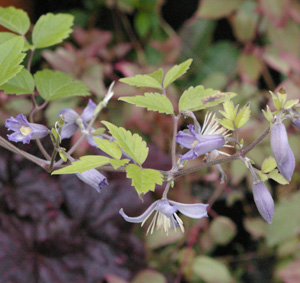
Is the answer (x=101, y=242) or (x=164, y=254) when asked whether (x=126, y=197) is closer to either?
(x=101, y=242)

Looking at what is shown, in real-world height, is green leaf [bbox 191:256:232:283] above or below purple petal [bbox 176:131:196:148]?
below

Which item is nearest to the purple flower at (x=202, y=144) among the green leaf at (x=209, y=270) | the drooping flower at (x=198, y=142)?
the drooping flower at (x=198, y=142)

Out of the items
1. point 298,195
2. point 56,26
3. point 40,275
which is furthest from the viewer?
point 298,195

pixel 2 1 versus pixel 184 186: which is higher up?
pixel 2 1

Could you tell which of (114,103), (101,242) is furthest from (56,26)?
(114,103)

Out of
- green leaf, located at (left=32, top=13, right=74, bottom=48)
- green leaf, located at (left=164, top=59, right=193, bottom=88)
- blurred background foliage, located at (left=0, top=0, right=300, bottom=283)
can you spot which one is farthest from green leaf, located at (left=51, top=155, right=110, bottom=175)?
blurred background foliage, located at (left=0, top=0, right=300, bottom=283)

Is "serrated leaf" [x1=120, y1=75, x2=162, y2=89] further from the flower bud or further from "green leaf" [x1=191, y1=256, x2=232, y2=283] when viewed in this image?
"green leaf" [x1=191, y1=256, x2=232, y2=283]
